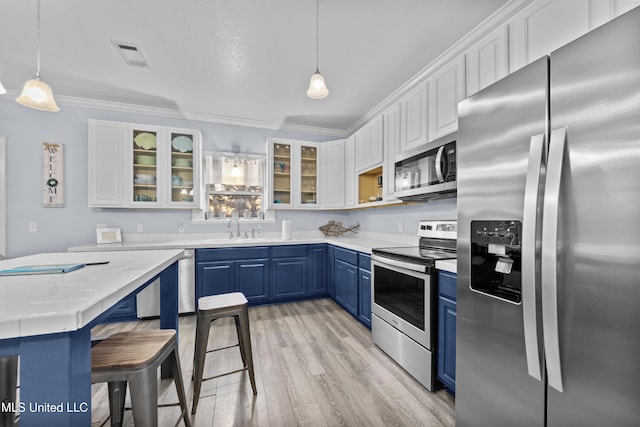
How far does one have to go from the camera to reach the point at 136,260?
1.57 m

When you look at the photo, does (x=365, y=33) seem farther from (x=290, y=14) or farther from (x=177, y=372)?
(x=177, y=372)

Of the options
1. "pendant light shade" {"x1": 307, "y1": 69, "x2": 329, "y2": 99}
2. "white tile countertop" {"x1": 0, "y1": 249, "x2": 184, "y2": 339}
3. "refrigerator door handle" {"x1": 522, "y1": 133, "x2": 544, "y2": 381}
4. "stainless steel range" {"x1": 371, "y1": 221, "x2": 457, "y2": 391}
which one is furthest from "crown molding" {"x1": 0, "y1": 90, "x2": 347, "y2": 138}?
"refrigerator door handle" {"x1": 522, "y1": 133, "x2": 544, "y2": 381}

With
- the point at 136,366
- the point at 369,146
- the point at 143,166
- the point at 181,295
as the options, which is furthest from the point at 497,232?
the point at 143,166

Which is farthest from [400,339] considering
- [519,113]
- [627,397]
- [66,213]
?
[66,213]

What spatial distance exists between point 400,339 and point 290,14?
2.59 meters

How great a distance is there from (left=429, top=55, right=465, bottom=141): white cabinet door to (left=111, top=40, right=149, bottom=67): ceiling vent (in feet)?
8.59

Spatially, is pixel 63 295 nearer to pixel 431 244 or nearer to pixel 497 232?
pixel 497 232

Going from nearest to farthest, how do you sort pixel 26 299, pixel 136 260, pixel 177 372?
pixel 26 299 → pixel 177 372 → pixel 136 260

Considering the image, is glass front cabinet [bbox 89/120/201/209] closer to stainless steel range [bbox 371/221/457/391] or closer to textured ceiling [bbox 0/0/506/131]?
textured ceiling [bbox 0/0/506/131]

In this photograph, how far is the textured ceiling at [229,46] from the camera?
6.38 ft

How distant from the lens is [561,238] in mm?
950

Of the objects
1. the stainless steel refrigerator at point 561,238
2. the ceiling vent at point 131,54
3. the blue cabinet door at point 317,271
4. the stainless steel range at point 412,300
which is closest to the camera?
the stainless steel refrigerator at point 561,238

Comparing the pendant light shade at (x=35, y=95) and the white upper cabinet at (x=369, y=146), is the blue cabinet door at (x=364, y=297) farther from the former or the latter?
the pendant light shade at (x=35, y=95)

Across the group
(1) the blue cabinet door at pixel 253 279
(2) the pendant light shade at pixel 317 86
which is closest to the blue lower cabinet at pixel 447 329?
(2) the pendant light shade at pixel 317 86
